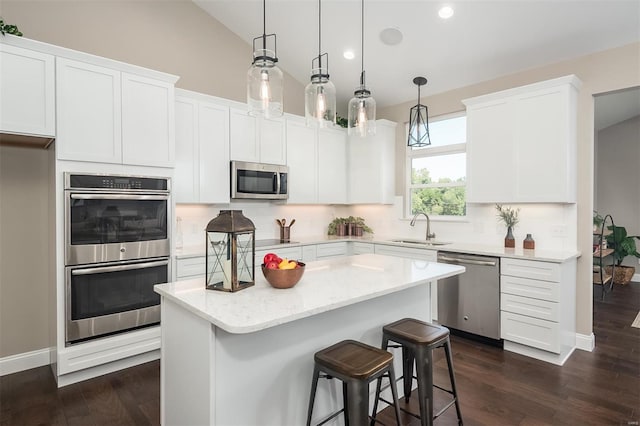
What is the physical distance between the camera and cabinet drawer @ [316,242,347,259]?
451 cm

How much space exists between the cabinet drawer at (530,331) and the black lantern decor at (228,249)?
2.72 meters

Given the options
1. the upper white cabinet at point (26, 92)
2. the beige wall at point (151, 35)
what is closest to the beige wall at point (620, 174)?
the beige wall at point (151, 35)

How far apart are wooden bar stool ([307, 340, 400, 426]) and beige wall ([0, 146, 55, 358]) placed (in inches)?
96.0

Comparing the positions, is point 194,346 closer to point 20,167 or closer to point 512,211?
point 20,167

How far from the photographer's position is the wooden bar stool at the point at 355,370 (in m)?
1.58

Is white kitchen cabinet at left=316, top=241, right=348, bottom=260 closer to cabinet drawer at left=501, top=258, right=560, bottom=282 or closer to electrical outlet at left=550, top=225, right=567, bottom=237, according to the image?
cabinet drawer at left=501, top=258, right=560, bottom=282

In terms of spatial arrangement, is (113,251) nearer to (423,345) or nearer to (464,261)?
(423,345)

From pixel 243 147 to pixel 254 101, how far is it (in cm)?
221

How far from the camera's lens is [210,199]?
3.82m

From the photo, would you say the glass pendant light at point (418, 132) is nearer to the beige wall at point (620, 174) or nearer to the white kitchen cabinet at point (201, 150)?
the white kitchen cabinet at point (201, 150)

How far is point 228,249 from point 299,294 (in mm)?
435

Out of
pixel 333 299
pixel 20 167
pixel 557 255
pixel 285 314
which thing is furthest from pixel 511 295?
pixel 20 167

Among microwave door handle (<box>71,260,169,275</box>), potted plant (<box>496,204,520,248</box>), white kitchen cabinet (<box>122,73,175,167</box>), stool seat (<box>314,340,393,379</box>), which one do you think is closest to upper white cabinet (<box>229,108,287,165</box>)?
white kitchen cabinet (<box>122,73,175,167</box>)

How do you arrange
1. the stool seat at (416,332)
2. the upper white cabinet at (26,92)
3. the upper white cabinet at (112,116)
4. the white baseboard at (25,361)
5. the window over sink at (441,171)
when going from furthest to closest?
1. the window over sink at (441,171)
2. the white baseboard at (25,361)
3. the upper white cabinet at (112,116)
4. the upper white cabinet at (26,92)
5. the stool seat at (416,332)
